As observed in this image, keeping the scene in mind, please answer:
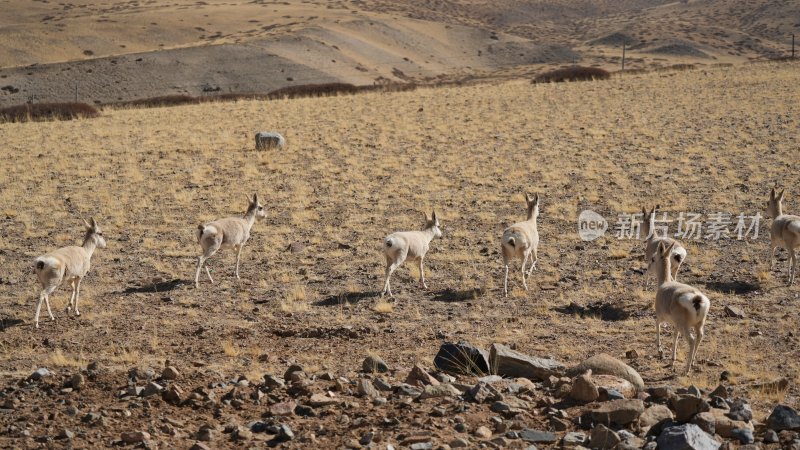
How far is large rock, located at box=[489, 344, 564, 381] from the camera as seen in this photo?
938 centimetres

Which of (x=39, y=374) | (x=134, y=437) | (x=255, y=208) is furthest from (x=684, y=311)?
(x=255, y=208)

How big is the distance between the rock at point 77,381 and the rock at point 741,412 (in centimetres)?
644

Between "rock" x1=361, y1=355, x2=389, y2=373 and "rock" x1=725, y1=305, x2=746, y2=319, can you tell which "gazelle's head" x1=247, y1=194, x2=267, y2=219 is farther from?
"rock" x1=725, y1=305, x2=746, y2=319

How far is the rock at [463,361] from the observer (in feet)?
31.4

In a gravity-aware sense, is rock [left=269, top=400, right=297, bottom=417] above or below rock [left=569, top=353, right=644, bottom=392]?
below

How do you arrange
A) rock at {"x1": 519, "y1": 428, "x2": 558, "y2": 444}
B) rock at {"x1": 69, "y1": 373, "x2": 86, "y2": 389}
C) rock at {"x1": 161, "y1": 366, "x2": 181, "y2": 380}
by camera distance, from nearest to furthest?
1. rock at {"x1": 519, "y1": 428, "x2": 558, "y2": 444}
2. rock at {"x1": 69, "y1": 373, "x2": 86, "y2": 389}
3. rock at {"x1": 161, "y1": 366, "x2": 181, "y2": 380}

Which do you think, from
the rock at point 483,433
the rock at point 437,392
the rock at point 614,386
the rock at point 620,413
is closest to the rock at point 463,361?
the rock at point 437,392

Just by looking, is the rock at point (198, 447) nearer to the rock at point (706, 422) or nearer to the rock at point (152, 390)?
the rock at point (152, 390)

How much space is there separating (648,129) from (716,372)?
75.9 feet

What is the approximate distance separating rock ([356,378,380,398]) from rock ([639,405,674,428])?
2617 millimetres

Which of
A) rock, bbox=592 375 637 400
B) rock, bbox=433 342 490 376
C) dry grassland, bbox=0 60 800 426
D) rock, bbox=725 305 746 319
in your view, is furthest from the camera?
rock, bbox=725 305 746 319

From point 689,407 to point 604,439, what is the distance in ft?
3.38

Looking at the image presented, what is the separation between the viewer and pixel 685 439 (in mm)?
6906

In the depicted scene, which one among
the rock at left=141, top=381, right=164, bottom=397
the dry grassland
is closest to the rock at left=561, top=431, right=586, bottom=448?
the dry grassland
